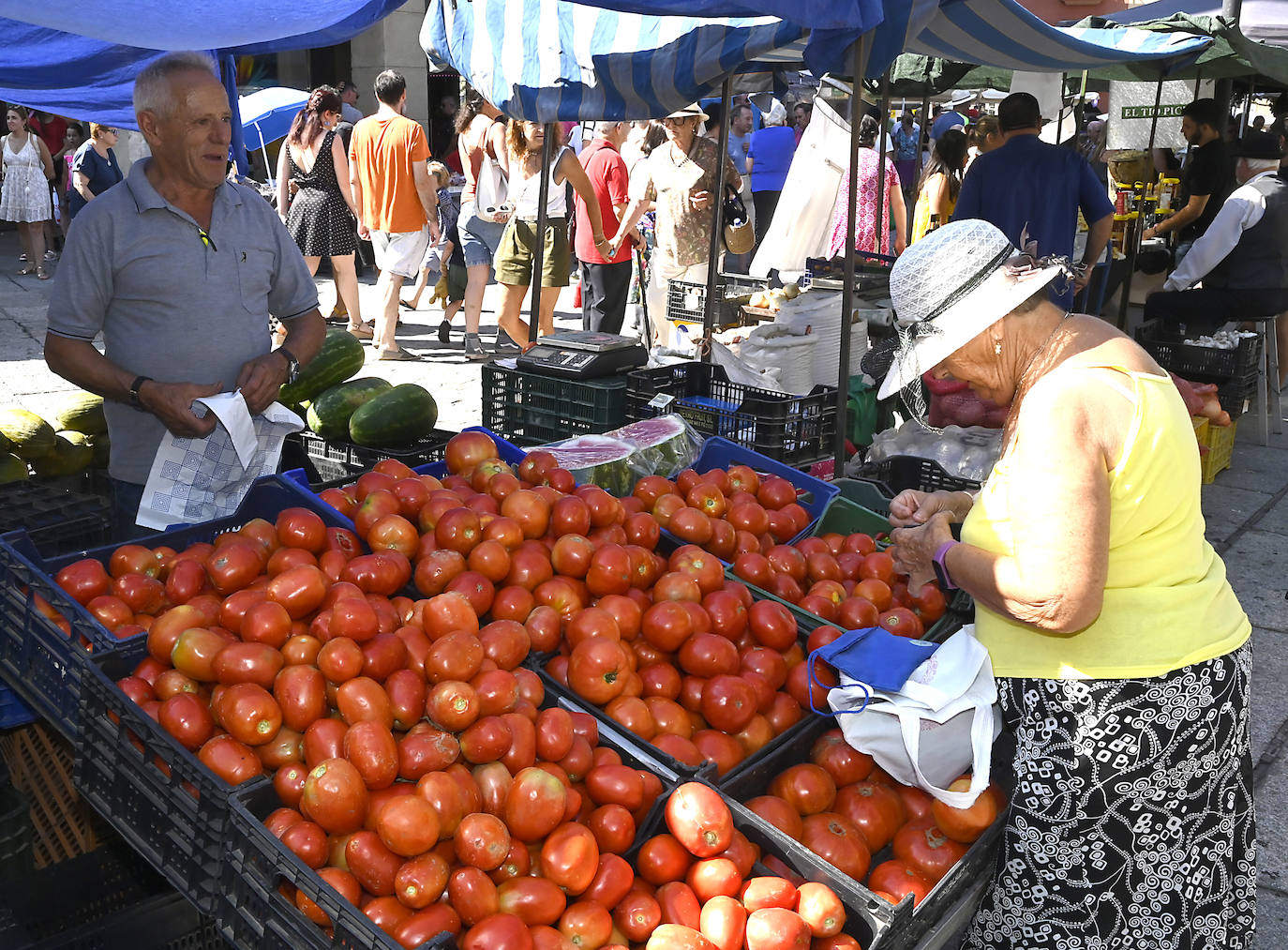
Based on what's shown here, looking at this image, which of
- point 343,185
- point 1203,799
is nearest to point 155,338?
point 1203,799

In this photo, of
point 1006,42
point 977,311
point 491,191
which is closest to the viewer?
point 977,311

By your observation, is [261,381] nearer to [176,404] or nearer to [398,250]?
[176,404]

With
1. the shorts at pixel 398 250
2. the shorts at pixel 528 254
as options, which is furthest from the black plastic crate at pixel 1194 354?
the shorts at pixel 398 250

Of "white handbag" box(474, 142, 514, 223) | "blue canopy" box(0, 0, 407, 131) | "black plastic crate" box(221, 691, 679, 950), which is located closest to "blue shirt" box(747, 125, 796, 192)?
"white handbag" box(474, 142, 514, 223)

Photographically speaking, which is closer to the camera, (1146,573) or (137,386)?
(1146,573)

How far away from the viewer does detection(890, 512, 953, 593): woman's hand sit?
2322 millimetres

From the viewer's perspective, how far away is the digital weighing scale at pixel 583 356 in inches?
186

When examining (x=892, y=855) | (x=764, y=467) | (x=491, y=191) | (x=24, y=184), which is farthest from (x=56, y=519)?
(x=24, y=184)

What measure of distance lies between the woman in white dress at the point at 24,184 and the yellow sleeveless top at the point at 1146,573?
48.8ft

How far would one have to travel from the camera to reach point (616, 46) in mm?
5254

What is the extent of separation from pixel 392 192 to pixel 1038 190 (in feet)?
18.0

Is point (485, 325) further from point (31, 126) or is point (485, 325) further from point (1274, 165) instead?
point (31, 126)

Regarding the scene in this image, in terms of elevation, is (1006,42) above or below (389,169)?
above

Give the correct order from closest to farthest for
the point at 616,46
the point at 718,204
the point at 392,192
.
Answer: the point at 616,46
the point at 718,204
the point at 392,192
